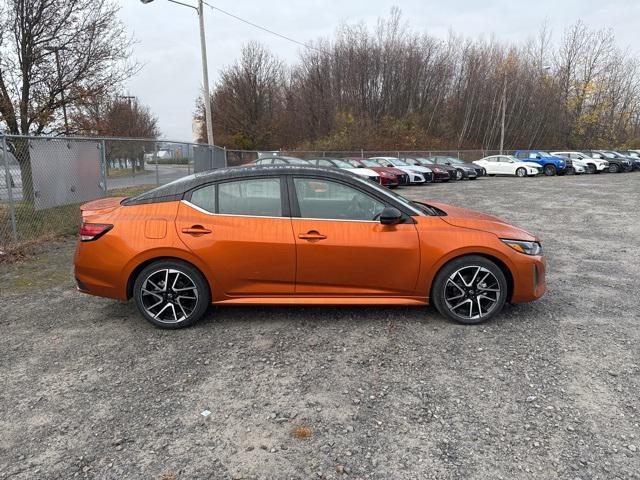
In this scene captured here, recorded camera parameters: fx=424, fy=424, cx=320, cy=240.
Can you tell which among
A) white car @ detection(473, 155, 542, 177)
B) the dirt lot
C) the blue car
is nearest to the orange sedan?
the dirt lot

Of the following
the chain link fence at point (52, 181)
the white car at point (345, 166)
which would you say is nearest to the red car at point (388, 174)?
the white car at point (345, 166)

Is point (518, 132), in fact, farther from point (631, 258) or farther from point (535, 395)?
point (535, 395)

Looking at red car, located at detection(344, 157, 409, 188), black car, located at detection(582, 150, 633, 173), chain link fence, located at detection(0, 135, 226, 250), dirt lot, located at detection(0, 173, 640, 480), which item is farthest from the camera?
black car, located at detection(582, 150, 633, 173)

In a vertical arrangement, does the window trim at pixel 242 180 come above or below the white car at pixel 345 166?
below

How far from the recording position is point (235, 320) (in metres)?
4.17

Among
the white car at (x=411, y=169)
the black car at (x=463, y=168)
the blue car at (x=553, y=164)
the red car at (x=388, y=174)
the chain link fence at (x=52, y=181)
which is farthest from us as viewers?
the blue car at (x=553, y=164)

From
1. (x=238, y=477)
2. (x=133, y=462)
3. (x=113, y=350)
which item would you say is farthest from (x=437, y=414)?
(x=113, y=350)

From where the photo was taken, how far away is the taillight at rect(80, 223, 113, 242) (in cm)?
392

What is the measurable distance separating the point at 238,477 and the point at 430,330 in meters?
2.26

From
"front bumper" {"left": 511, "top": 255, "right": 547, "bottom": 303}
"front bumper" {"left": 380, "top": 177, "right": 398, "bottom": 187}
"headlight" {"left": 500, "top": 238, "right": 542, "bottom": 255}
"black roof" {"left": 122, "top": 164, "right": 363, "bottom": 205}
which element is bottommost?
"front bumper" {"left": 511, "top": 255, "right": 547, "bottom": 303}

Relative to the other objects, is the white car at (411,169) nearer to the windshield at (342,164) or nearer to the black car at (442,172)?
the black car at (442,172)

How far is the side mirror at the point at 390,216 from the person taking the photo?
3.85 m

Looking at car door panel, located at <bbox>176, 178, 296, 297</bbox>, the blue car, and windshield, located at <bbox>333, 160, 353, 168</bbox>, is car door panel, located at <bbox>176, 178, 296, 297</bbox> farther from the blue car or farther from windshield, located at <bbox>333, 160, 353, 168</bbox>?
the blue car

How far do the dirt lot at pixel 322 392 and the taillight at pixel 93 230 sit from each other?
0.87 m
